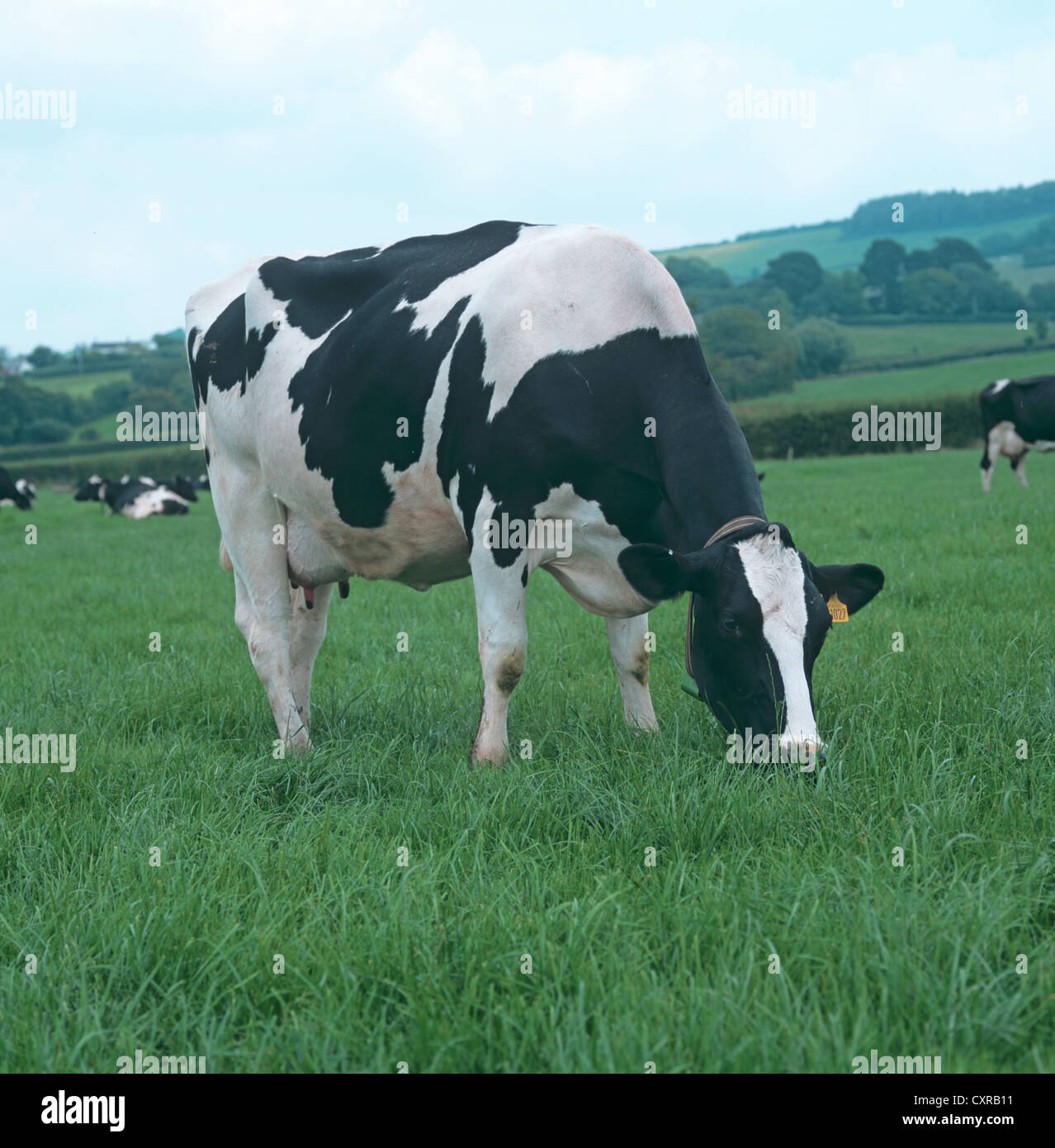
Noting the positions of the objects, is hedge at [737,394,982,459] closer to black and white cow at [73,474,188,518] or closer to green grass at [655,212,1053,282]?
black and white cow at [73,474,188,518]

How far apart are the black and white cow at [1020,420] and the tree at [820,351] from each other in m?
49.7

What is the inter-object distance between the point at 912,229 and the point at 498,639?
153m

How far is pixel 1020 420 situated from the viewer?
1986 centimetres

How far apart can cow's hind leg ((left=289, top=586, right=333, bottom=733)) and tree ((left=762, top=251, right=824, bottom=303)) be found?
97186 millimetres

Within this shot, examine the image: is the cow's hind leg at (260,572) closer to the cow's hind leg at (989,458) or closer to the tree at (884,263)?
the cow's hind leg at (989,458)

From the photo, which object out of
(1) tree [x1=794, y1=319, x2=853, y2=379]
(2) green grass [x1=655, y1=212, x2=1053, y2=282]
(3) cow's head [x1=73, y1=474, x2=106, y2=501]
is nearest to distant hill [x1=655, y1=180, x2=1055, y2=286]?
(2) green grass [x1=655, y1=212, x2=1053, y2=282]

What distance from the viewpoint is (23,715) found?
18.3 ft

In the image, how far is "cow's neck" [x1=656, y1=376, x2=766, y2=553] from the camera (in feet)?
13.5

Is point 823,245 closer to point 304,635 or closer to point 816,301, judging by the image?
point 816,301

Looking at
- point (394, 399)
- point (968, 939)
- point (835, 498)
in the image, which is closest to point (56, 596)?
point (394, 399)

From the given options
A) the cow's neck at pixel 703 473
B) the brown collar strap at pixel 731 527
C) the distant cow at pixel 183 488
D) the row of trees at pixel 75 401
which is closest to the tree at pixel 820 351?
the row of trees at pixel 75 401
